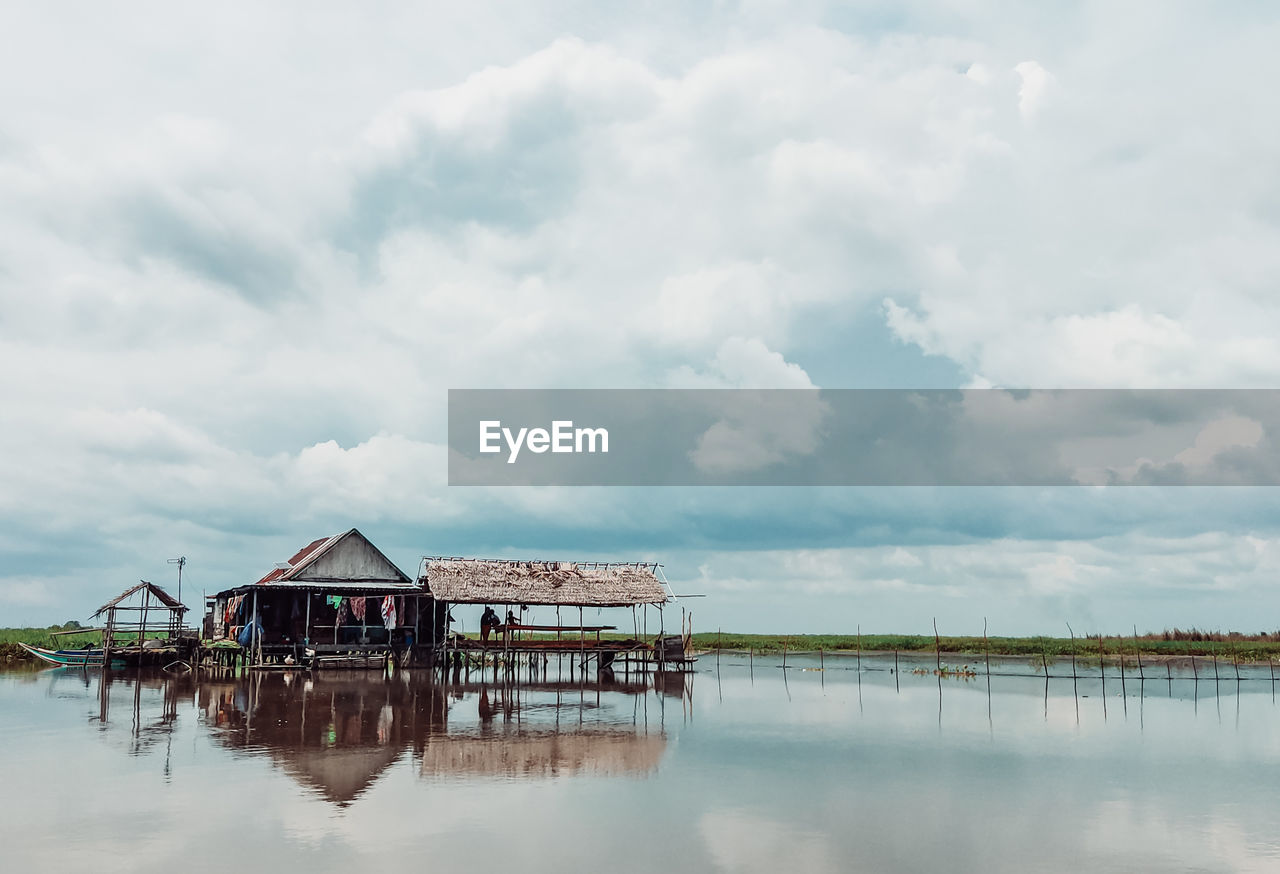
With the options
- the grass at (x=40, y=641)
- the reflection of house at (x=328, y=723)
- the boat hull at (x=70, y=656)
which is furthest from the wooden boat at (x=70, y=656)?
the reflection of house at (x=328, y=723)

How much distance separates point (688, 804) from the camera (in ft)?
45.5

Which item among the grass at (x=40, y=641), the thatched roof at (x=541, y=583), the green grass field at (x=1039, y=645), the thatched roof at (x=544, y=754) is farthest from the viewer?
the green grass field at (x=1039, y=645)

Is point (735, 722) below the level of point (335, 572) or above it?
below

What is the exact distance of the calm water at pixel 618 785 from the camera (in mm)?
11281

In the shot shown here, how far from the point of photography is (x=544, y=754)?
58.1 ft

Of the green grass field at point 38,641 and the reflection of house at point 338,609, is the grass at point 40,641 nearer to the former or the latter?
the green grass field at point 38,641

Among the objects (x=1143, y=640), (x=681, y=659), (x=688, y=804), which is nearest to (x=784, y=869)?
(x=688, y=804)

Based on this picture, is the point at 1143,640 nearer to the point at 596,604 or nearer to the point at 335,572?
the point at 596,604

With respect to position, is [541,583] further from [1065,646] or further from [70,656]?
[1065,646]

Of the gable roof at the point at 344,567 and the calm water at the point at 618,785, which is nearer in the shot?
the calm water at the point at 618,785

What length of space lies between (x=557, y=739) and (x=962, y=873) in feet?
35.0

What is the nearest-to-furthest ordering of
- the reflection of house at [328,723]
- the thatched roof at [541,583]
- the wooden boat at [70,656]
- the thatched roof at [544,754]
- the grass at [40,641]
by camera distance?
1. the reflection of house at [328,723]
2. the thatched roof at [544,754]
3. the thatched roof at [541,583]
4. the wooden boat at [70,656]
5. the grass at [40,641]

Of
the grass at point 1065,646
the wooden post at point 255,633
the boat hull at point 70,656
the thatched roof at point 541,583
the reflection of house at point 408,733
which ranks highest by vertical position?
the thatched roof at point 541,583

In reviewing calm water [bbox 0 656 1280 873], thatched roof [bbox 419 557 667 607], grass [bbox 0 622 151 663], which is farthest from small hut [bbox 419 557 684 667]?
grass [bbox 0 622 151 663]
